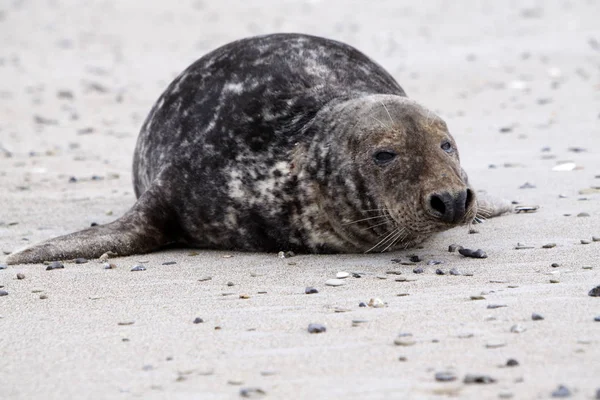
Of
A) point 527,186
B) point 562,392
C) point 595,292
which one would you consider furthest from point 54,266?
point 527,186

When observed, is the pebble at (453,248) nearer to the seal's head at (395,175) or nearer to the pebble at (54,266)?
the seal's head at (395,175)

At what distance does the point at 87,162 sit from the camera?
8898 mm

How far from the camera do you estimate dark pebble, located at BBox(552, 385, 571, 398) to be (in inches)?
106

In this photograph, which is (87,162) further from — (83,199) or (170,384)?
(170,384)

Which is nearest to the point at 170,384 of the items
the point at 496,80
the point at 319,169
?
the point at 319,169

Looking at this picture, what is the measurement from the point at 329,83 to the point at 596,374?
3.03 m

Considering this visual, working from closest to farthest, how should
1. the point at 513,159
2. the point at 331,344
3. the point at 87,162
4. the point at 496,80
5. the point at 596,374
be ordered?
the point at 596,374
the point at 331,344
the point at 513,159
the point at 87,162
the point at 496,80

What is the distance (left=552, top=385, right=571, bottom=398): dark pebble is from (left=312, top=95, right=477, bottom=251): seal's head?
1.85 metres

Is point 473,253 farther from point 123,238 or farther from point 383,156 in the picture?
point 123,238

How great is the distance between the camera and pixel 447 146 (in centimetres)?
491

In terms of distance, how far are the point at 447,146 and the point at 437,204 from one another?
44 centimetres

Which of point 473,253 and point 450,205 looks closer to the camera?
point 450,205

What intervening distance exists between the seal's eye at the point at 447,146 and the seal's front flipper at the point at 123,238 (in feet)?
4.81

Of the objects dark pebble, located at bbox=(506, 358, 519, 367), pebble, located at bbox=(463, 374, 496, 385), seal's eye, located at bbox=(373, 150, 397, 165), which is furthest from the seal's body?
pebble, located at bbox=(463, 374, 496, 385)
